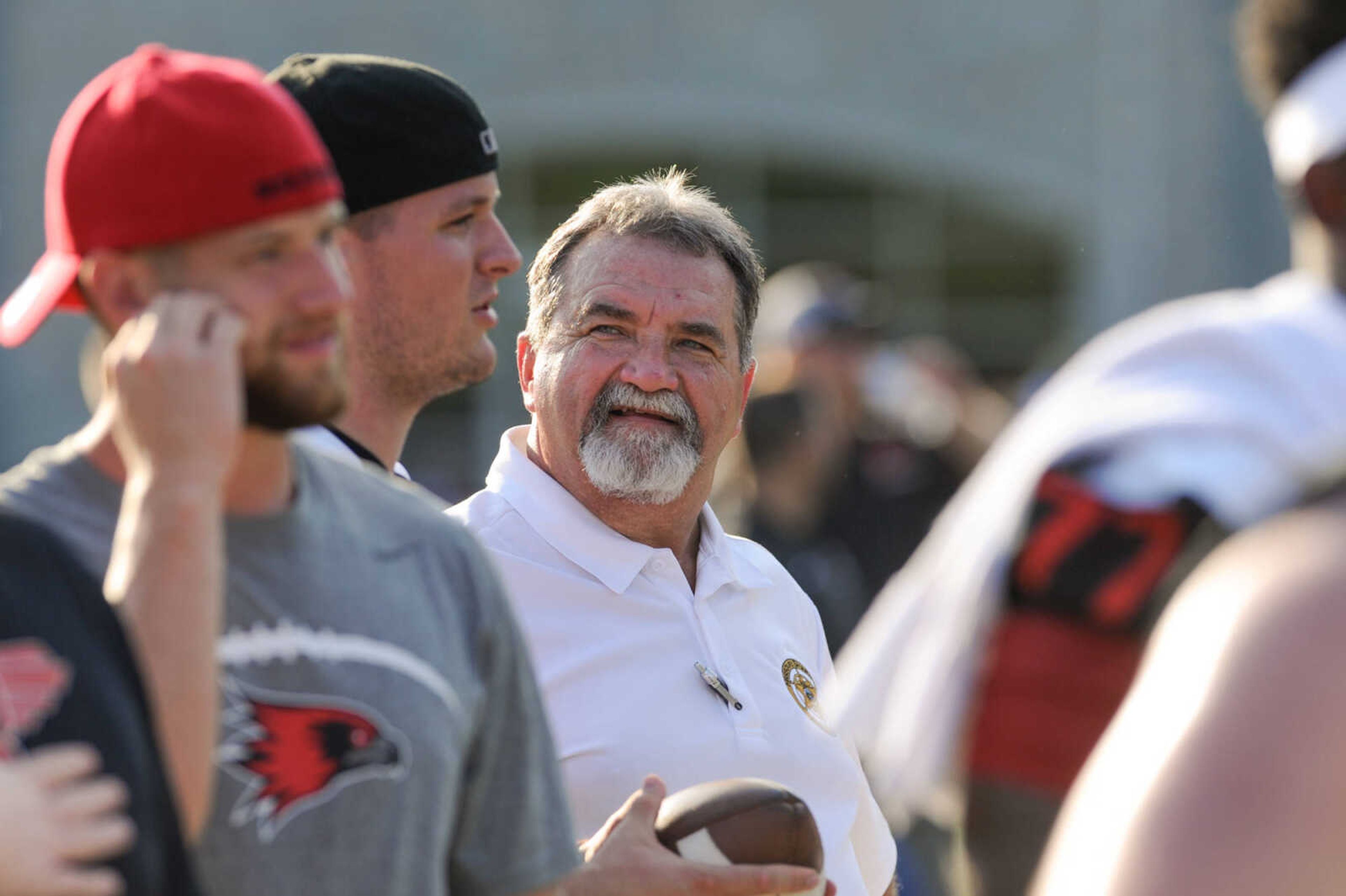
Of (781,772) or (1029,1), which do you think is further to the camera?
(1029,1)

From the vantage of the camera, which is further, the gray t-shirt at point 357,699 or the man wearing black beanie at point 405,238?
the man wearing black beanie at point 405,238

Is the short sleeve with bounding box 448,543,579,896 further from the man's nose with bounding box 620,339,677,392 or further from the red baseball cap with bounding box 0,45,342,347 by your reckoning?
the man's nose with bounding box 620,339,677,392

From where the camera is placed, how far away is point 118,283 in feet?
7.31

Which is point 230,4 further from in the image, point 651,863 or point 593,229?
point 651,863

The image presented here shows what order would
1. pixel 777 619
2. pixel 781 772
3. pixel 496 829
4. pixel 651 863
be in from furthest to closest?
pixel 777 619
pixel 781 772
pixel 651 863
pixel 496 829

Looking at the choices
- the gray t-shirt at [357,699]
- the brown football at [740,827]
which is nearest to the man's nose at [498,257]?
the brown football at [740,827]

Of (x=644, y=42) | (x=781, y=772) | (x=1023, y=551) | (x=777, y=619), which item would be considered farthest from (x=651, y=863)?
(x=644, y=42)

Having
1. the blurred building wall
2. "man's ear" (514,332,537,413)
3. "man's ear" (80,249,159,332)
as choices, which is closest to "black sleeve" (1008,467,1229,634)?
"man's ear" (80,249,159,332)

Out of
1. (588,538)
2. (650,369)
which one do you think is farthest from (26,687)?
(650,369)

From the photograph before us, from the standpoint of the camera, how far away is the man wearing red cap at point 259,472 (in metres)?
2.18

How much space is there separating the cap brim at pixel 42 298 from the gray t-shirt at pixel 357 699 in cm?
16

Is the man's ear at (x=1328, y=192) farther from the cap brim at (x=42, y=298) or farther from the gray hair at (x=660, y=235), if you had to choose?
the gray hair at (x=660, y=235)

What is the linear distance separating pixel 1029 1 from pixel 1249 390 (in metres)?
17.8

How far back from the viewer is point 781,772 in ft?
11.6
